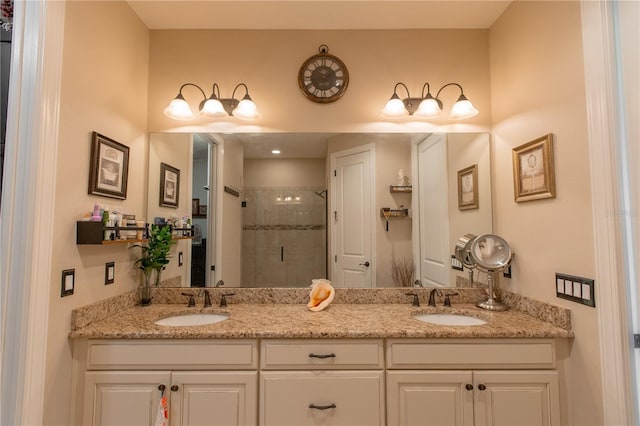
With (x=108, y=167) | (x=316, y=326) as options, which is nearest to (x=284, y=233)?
(x=316, y=326)

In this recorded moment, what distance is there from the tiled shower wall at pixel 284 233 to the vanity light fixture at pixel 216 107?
0.52m

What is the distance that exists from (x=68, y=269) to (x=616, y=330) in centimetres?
240

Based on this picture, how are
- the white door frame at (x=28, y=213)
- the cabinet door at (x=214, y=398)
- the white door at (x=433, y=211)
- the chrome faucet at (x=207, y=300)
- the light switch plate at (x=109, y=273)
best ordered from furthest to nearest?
the white door at (x=433, y=211) < the chrome faucet at (x=207, y=300) < the light switch plate at (x=109, y=273) < the cabinet door at (x=214, y=398) < the white door frame at (x=28, y=213)

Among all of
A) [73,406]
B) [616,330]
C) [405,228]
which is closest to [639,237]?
[616,330]

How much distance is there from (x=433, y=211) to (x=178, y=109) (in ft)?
5.97

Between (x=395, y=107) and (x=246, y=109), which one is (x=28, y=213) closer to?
(x=246, y=109)

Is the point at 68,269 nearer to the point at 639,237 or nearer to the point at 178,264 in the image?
the point at 178,264

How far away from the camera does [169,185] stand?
2.12 metres

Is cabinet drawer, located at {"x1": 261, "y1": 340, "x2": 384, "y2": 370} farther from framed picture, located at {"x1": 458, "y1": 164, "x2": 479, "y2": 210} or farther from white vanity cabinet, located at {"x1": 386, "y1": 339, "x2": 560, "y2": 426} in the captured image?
framed picture, located at {"x1": 458, "y1": 164, "x2": 479, "y2": 210}

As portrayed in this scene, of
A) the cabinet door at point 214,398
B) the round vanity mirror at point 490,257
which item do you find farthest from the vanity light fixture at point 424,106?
the cabinet door at point 214,398

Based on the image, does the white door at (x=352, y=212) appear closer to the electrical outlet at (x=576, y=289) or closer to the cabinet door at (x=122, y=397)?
the electrical outlet at (x=576, y=289)

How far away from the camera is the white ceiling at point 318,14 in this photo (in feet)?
6.29

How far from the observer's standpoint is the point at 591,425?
1.37m

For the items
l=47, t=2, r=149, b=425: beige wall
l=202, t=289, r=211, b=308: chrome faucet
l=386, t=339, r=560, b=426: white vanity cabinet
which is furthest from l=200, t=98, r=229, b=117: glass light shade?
l=386, t=339, r=560, b=426: white vanity cabinet
